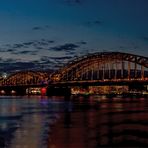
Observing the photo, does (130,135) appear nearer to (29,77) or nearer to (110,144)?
(110,144)

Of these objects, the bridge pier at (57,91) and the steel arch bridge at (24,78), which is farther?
the steel arch bridge at (24,78)

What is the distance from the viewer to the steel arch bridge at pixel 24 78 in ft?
570

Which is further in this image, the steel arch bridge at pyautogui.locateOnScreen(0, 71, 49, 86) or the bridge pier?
the steel arch bridge at pyautogui.locateOnScreen(0, 71, 49, 86)

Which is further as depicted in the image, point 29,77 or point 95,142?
→ point 29,77

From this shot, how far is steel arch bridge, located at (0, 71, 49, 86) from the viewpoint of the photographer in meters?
174

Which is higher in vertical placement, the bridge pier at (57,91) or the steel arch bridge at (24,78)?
the steel arch bridge at (24,78)

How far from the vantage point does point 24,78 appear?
604 ft

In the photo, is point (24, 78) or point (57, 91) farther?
point (24, 78)

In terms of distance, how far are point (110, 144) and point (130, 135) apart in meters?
3.94

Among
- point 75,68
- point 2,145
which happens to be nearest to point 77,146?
point 2,145

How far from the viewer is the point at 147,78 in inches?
4345

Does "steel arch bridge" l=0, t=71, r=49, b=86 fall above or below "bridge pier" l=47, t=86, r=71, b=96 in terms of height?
above

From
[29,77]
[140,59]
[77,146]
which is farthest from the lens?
[29,77]

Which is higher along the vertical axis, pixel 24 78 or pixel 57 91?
pixel 24 78
